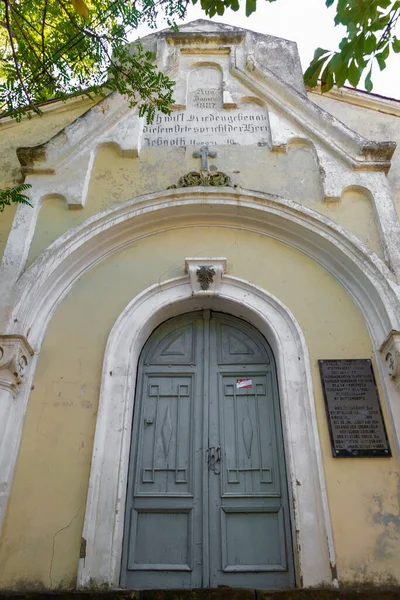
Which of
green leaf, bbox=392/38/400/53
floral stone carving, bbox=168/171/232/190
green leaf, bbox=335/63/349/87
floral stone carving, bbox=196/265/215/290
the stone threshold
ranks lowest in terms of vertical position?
the stone threshold

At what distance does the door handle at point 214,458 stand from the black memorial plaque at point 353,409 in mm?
1154

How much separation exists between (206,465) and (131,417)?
3.07 ft

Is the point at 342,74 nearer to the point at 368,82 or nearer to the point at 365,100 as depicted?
the point at 368,82

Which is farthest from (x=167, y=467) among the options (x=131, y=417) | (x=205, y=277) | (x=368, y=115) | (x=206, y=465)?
(x=368, y=115)

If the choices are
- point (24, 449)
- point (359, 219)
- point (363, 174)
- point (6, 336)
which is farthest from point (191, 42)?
point (24, 449)

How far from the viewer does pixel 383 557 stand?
13.7 feet

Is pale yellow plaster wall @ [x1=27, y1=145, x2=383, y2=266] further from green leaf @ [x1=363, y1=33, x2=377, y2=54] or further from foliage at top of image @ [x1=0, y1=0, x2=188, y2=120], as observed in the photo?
green leaf @ [x1=363, y1=33, x2=377, y2=54]

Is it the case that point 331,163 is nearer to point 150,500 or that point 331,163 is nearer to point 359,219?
point 359,219

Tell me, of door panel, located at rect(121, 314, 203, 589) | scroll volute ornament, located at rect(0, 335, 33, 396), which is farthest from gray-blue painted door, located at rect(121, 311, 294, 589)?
scroll volute ornament, located at rect(0, 335, 33, 396)

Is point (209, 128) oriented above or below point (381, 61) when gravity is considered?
above

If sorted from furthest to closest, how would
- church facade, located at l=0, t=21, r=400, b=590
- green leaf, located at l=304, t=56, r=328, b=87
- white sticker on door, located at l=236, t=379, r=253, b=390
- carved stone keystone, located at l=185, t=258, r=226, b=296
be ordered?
carved stone keystone, located at l=185, t=258, r=226, b=296
white sticker on door, located at l=236, t=379, r=253, b=390
church facade, located at l=0, t=21, r=400, b=590
green leaf, located at l=304, t=56, r=328, b=87

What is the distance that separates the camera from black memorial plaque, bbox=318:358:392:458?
465 cm

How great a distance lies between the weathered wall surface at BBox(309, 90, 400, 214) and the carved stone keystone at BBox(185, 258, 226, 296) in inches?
156

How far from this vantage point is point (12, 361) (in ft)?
15.8
